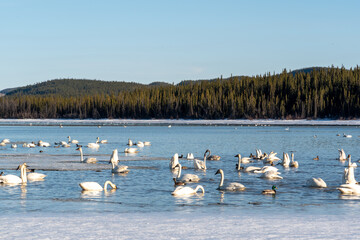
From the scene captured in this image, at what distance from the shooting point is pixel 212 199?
19422mm

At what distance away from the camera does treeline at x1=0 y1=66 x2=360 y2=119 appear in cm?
15575

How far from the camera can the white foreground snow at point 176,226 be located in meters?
13.0

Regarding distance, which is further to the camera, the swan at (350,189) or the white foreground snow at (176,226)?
the swan at (350,189)

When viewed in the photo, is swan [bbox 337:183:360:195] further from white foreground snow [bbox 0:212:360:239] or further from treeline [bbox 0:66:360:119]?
treeline [bbox 0:66:360:119]

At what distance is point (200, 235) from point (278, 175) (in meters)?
14.1

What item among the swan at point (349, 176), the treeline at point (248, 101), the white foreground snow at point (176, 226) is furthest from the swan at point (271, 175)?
the treeline at point (248, 101)

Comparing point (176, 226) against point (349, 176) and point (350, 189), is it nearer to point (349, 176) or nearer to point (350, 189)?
point (350, 189)

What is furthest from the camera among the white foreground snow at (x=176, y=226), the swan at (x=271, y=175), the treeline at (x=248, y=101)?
the treeline at (x=248, y=101)

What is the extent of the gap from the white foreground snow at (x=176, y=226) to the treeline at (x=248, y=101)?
14001 centimetres

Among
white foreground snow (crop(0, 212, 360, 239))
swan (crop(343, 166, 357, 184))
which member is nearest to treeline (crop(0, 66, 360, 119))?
swan (crop(343, 166, 357, 184))

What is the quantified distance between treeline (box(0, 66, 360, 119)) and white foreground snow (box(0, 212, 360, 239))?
140011mm

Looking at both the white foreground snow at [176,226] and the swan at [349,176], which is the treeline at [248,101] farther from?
the white foreground snow at [176,226]

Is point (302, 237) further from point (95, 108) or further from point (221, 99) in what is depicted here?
point (95, 108)

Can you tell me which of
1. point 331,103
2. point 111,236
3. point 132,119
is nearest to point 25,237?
point 111,236
